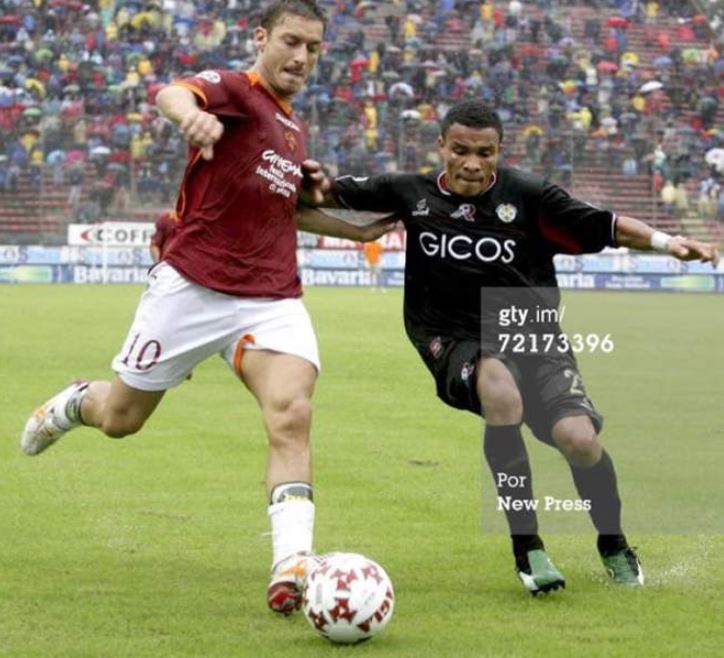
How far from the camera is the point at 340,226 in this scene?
7.87 metres

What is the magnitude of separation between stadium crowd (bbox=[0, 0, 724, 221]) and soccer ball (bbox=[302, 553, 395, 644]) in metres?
35.3

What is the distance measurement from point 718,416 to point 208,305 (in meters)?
3.06

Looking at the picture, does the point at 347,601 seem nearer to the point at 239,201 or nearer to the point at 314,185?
the point at 239,201

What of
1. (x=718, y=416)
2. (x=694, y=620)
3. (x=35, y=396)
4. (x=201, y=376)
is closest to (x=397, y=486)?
(x=718, y=416)

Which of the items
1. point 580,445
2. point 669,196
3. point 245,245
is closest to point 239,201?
point 245,245

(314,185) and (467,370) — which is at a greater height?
(314,185)

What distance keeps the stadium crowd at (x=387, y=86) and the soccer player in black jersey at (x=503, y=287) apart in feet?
111

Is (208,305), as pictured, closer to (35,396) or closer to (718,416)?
(718,416)

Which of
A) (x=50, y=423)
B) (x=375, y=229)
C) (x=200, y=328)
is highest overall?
(x=375, y=229)

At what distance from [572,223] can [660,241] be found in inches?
16.4

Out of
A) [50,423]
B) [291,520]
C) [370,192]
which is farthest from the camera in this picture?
[50,423]

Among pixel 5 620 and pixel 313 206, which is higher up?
pixel 313 206

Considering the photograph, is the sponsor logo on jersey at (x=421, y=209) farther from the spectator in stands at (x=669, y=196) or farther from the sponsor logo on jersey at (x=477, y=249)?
the spectator in stands at (x=669, y=196)

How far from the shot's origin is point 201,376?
17.8 m
